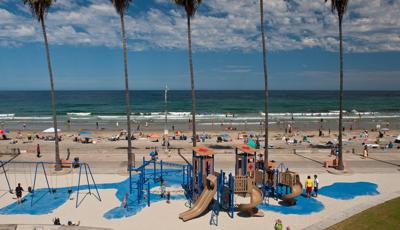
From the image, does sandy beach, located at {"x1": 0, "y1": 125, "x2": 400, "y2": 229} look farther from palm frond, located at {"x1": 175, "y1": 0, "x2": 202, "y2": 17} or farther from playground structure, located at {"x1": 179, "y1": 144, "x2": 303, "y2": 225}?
palm frond, located at {"x1": 175, "y1": 0, "x2": 202, "y2": 17}

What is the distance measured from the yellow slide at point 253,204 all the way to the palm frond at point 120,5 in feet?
49.3

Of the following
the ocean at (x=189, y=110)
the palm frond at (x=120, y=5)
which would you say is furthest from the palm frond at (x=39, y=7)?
the ocean at (x=189, y=110)

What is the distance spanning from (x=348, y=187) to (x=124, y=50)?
18.0 metres

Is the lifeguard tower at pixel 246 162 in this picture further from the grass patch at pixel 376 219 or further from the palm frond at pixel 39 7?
the palm frond at pixel 39 7

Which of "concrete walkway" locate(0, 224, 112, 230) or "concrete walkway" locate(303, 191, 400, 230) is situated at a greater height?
"concrete walkway" locate(0, 224, 112, 230)

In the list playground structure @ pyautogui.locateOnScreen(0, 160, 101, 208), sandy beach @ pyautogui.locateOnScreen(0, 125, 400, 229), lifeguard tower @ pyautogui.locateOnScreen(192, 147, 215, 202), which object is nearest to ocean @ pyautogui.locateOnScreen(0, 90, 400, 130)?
sandy beach @ pyautogui.locateOnScreen(0, 125, 400, 229)

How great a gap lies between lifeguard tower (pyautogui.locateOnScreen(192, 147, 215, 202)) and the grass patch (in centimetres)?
695

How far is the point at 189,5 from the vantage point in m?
25.2

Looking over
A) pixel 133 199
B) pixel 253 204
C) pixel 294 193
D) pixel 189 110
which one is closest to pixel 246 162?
pixel 294 193

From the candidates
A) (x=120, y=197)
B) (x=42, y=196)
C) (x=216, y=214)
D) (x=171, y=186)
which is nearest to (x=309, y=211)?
(x=216, y=214)

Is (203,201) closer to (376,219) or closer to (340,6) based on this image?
(376,219)

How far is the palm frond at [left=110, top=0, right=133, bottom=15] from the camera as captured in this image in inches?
920

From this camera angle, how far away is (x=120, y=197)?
787 inches

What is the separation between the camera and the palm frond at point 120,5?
23.4 m
